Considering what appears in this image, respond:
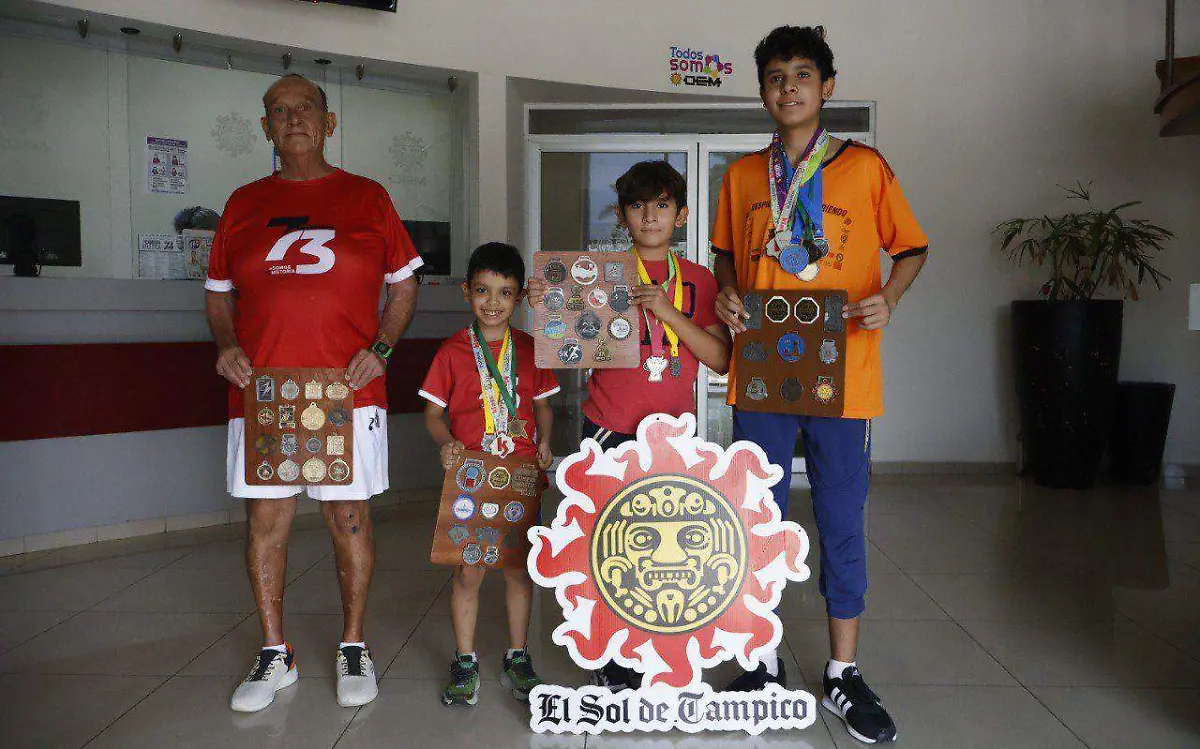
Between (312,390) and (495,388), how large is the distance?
1.48 ft

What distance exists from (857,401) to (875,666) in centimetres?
87

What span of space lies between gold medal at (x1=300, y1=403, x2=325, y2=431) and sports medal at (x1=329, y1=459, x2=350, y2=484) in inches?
3.9

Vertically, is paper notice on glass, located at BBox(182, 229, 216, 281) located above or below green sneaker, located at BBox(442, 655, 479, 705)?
above

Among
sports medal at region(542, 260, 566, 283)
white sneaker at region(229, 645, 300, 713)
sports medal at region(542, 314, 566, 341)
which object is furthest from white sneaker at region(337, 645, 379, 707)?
sports medal at region(542, 260, 566, 283)

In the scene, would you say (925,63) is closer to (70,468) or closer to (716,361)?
(716,361)

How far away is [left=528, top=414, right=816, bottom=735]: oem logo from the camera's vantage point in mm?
1911

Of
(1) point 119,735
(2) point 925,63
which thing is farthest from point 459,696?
(2) point 925,63

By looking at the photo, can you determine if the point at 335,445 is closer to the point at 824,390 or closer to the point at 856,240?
the point at 824,390

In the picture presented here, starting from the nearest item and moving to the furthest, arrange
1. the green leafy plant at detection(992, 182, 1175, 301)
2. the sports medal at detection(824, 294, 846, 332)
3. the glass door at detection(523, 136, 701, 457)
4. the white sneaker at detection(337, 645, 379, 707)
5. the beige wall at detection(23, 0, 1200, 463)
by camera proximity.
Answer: the sports medal at detection(824, 294, 846, 332) → the white sneaker at detection(337, 645, 379, 707) → the green leafy plant at detection(992, 182, 1175, 301) → the beige wall at detection(23, 0, 1200, 463) → the glass door at detection(523, 136, 701, 457)

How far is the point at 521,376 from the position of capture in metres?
2.17

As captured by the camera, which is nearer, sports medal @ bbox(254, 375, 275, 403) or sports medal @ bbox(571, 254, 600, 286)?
sports medal @ bbox(571, 254, 600, 286)

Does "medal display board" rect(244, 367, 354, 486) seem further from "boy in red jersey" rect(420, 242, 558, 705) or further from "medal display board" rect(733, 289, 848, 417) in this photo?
"medal display board" rect(733, 289, 848, 417)

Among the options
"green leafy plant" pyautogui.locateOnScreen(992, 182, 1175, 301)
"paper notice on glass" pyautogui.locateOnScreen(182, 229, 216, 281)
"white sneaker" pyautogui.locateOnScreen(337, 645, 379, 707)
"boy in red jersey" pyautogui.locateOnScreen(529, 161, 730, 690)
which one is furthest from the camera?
"green leafy plant" pyautogui.locateOnScreen(992, 182, 1175, 301)

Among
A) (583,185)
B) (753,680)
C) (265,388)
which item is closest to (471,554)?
(265,388)
